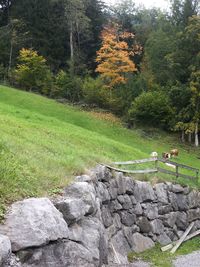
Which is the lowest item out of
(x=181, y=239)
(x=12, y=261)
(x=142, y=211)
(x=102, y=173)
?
(x=181, y=239)

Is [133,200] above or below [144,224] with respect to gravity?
above

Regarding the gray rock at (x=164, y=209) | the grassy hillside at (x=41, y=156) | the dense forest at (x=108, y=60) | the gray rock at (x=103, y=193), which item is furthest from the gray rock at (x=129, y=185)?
the dense forest at (x=108, y=60)

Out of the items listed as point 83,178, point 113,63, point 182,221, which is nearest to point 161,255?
point 182,221

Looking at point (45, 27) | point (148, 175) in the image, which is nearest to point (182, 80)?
point (45, 27)

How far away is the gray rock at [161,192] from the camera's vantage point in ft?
65.7

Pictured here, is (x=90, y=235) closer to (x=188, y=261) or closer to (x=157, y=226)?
(x=188, y=261)

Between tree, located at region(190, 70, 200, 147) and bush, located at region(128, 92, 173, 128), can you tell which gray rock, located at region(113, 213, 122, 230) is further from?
tree, located at region(190, 70, 200, 147)

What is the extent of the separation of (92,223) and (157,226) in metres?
8.41

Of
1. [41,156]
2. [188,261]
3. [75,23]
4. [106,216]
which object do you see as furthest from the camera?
[75,23]

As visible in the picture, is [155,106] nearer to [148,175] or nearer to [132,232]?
[148,175]

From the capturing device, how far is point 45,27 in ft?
200

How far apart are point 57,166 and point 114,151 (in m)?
10.8

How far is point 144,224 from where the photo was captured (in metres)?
18.5

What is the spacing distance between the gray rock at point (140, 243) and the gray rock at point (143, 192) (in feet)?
4.65
